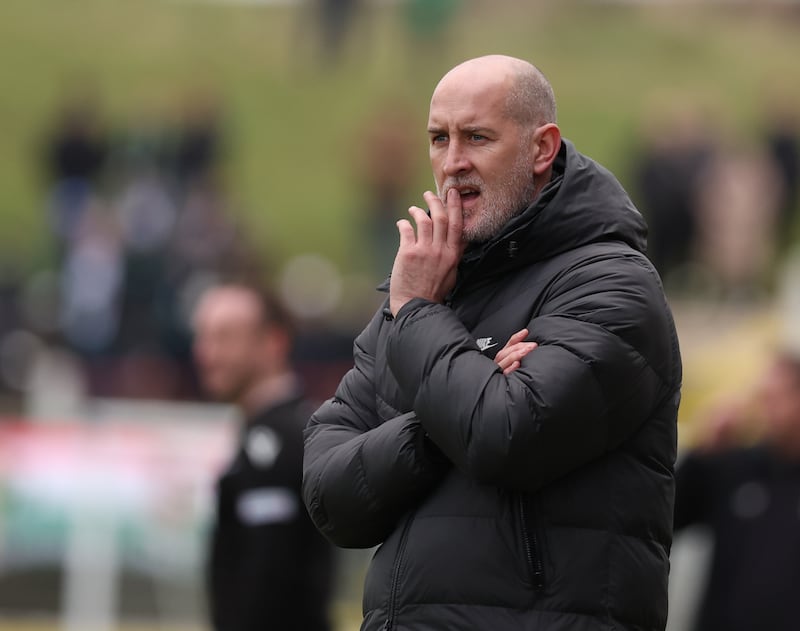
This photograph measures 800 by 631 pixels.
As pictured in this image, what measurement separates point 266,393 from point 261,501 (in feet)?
1.35

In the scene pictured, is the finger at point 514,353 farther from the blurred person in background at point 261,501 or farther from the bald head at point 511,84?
the blurred person in background at point 261,501

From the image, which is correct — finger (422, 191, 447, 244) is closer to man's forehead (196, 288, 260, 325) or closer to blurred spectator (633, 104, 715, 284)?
man's forehead (196, 288, 260, 325)

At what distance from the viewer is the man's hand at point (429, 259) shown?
2725mm

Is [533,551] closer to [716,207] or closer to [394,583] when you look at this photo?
[394,583]

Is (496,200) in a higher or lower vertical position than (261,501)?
higher

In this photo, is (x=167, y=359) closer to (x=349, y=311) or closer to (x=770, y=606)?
(x=349, y=311)

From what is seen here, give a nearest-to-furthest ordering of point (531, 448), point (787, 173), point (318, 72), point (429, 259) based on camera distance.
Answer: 1. point (531, 448)
2. point (429, 259)
3. point (787, 173)
4. point (318, 72)

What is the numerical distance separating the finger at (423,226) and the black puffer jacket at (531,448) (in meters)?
0.09

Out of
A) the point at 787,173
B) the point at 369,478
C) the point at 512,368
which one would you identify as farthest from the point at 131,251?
the point at 512,368

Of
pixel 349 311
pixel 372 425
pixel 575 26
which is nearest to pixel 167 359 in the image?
pixel 349 311

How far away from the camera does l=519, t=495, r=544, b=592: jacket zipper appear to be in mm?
2533

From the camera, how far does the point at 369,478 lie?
8.70 ft

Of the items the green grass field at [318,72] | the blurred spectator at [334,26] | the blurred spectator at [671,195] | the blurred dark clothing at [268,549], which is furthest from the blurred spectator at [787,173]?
the blurred dark clothing at [268,549]

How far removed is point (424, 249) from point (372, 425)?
38cm
